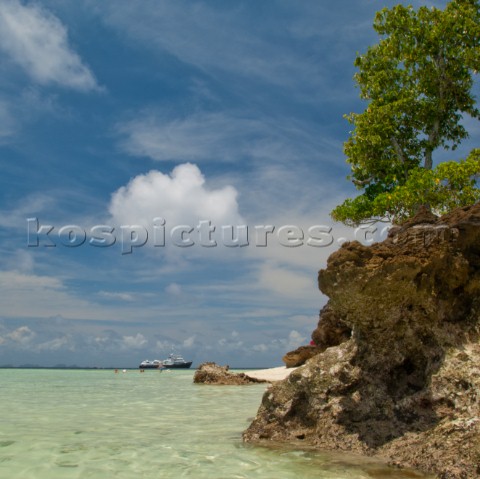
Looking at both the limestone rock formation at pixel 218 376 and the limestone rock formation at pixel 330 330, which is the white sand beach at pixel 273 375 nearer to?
the limestone rock formation at pixel 218 376

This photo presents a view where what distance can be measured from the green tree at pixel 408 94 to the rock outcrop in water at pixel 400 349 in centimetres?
1151

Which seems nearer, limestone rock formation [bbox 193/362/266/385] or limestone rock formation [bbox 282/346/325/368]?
limestone rock formation [bbox 193/362/266/385]

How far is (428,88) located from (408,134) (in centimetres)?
196

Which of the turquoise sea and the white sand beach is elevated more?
the turquoise sea

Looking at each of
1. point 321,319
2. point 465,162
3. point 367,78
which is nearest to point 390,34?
point 367,78

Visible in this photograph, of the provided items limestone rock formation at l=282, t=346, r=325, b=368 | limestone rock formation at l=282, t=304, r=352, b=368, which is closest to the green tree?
limestone rock formation at l=282, t=304, r=352, b=368

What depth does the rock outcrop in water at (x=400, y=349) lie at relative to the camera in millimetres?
6395

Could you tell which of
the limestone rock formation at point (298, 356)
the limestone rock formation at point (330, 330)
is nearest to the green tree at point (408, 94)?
the limestone rock formation at point (330, 330)

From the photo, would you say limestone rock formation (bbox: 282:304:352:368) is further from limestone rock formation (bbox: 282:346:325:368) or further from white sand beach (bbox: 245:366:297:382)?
limestone rock formation (bbox: 282:346:325:368)

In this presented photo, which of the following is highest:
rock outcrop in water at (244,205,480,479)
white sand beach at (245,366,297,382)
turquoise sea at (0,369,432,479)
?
rock outcrop in water at (244,205,480,479)

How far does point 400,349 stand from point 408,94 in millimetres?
15471

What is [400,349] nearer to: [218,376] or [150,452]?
[150,452]

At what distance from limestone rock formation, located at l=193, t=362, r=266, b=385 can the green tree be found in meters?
11.8

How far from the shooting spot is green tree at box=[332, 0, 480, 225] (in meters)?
19.2
